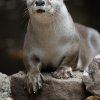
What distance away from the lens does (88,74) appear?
486cm

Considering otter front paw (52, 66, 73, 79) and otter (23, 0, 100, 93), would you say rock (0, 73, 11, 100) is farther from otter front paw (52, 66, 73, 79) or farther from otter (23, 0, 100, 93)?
otter front paw (52, 66, 73, 79)

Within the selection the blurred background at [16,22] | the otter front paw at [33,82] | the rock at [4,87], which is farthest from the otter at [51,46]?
the blurred background at [16,22]

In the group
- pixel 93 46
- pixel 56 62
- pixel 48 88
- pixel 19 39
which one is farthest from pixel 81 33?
pixel 19 39

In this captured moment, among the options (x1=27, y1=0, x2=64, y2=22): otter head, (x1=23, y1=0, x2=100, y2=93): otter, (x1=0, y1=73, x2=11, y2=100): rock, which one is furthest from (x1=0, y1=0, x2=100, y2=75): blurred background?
(x1=27, y1=0, x2=64, y2=22): otter head

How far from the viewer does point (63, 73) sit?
5.14 m

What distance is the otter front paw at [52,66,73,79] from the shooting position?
511cm

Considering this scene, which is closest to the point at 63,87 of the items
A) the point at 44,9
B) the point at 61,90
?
the point at 61,90

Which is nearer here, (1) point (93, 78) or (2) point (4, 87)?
(1) point (93, 78)

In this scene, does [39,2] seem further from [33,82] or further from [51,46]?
[33,82]

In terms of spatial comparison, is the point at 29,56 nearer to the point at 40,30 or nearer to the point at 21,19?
the point at 40,30

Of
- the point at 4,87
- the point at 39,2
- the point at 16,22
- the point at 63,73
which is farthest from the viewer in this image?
the point at 16,22

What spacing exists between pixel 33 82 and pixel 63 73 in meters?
0.29

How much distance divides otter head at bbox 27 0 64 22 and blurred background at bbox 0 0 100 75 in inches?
153

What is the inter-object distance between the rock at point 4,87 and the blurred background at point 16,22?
10.5 ft
